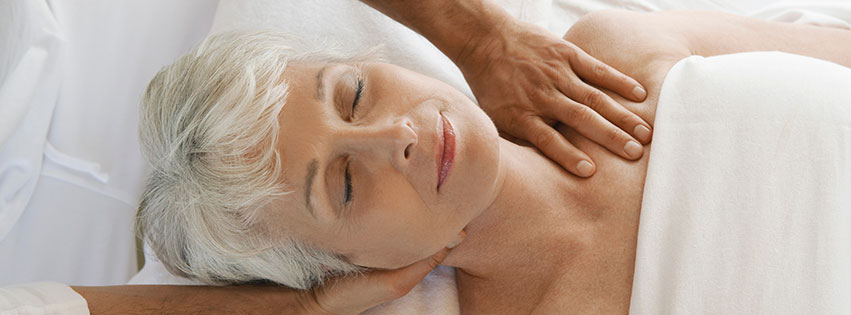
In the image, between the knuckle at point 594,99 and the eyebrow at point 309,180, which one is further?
the knuckle at point 594,99

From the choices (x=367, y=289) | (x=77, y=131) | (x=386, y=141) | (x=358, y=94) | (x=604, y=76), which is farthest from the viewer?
(x=77, y=131)

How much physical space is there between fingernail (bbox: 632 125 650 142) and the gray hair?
0.63m

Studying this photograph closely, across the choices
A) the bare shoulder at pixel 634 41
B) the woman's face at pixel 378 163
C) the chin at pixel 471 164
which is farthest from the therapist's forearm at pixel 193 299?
the bare shoulder at pixel 634 41

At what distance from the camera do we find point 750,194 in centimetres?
134

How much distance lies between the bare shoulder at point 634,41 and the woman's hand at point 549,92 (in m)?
0.06

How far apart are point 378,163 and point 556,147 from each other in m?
0.46

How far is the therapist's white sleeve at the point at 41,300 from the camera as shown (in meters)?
1.34

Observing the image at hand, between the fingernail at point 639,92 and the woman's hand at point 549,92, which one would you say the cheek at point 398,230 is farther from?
the fingernail at point 639,92

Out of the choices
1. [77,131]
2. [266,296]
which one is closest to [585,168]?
[266,296]

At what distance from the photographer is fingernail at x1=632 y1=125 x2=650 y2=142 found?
4.91 ft

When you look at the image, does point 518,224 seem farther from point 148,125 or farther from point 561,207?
point 148,125

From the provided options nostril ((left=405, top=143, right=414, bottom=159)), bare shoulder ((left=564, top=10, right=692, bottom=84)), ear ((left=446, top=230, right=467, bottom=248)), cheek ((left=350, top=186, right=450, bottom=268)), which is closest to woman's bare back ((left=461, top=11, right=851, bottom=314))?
bare shoulder ((left=564, top=10, right=692, bottom=84))

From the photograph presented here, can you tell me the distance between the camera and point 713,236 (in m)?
1.35

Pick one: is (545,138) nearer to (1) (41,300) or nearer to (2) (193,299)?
(2) (193,299)
